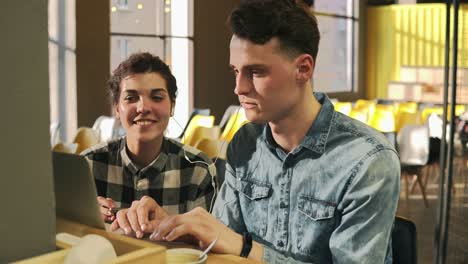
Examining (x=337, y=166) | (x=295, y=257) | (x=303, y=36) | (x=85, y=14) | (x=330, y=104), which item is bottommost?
(x=295, y=257)

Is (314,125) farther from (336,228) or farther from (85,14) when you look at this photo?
(85,14)

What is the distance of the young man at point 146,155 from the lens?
196 centimetres

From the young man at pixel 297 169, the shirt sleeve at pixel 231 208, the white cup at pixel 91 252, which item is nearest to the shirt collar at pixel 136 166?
the shirt sleeve at pixel 231 208

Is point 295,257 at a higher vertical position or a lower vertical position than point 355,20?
lower

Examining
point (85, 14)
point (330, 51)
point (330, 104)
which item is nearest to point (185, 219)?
point (330, 104)

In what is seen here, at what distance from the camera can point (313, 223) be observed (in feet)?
4.82

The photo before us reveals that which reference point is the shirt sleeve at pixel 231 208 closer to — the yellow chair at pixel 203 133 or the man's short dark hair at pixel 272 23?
the man's short dark hair at pixel 272 23

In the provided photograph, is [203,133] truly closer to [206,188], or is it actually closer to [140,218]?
[206,188]

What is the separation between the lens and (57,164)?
3.49 ft

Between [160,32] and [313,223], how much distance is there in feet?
30.0

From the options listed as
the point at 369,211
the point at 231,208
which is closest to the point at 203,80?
the point at 231,208

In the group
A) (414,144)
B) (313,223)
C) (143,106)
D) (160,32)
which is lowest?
(414,144)

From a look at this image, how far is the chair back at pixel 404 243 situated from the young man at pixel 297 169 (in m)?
0.05

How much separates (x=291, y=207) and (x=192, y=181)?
606mm
